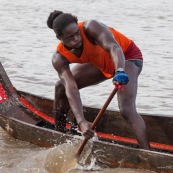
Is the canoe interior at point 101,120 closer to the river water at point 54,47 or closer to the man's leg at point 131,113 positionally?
the river water at point 54,47

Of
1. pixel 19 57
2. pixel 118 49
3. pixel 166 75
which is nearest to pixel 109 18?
pixel 19 57

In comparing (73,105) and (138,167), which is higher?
→ (73,105)

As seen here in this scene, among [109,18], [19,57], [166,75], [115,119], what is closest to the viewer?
[115,119]

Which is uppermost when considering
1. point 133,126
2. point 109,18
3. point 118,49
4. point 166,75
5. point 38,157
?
point 118,49

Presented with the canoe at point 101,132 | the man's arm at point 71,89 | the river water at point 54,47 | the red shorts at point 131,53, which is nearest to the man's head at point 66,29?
the man's arm at point 71,89

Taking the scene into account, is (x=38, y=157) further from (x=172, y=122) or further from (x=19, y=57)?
(x=19, y=57)

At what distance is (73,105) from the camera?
5719 mm

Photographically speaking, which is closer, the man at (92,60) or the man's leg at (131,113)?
the man at (92,60)

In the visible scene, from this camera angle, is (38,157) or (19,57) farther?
(19,57)

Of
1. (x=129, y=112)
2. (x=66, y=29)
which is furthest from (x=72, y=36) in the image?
(x=129, y=112)

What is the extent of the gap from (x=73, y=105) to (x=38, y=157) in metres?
0.90

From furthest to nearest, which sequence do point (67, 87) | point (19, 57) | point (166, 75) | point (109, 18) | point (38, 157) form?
1. point (109, 18)
2. point (19, 57)
3. point (166, 75)
4. point (38, 157)
5. point (67, 87)

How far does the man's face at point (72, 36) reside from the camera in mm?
5496

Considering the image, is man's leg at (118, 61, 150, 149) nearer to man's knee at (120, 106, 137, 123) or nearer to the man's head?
man's knee at (120, 106, 137, 123)
